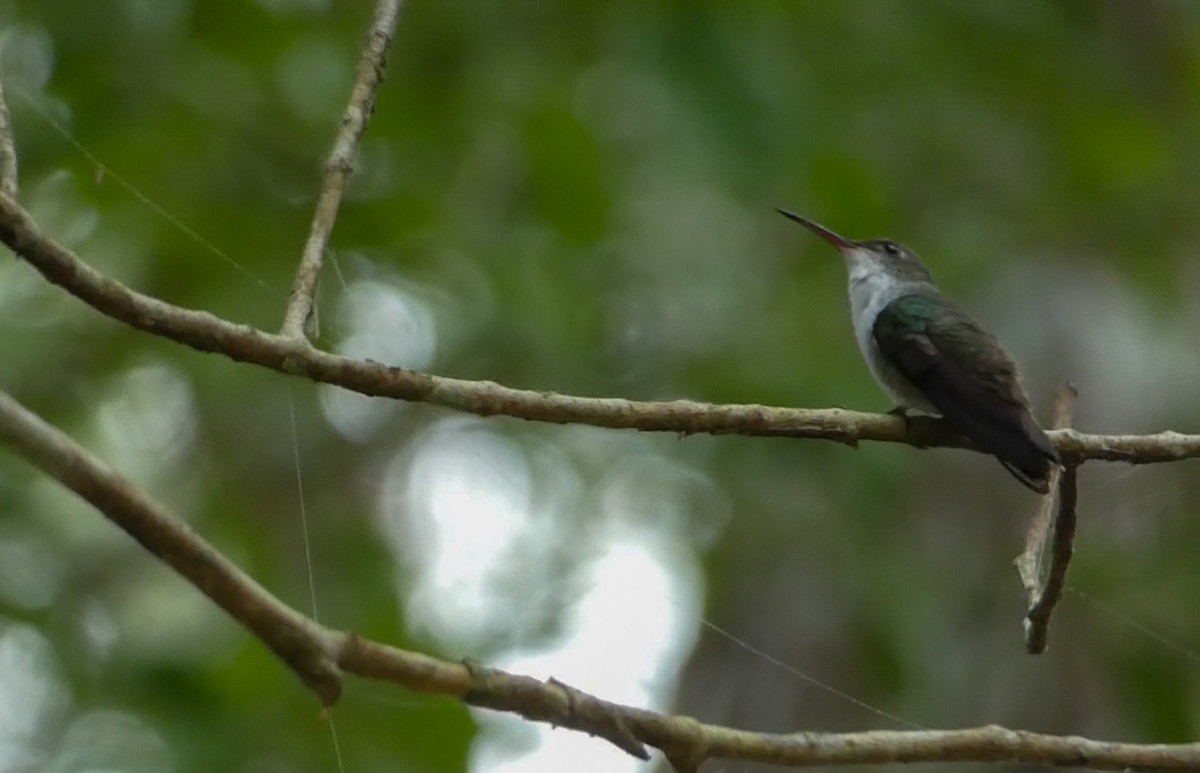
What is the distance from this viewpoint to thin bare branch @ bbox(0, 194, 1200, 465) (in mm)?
2516

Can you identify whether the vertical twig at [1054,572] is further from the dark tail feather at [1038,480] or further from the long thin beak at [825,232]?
the long thin beak at [825,232]

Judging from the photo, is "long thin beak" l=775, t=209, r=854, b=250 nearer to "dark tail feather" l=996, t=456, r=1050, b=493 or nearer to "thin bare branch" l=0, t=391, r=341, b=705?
"dark tail feather" l=996, t=456, r=1050, b=493

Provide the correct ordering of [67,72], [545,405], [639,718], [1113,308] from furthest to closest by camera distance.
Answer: [1113,308]
[67,72]
[545,405]
[639,718]

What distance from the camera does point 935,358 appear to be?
15.6 feet

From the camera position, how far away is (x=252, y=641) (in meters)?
4.85

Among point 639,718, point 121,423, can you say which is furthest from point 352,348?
point 639,718

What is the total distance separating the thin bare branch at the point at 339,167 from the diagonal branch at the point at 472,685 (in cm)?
85

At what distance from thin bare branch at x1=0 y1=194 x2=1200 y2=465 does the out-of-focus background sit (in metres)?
1.56

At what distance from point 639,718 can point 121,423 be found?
5.08 m

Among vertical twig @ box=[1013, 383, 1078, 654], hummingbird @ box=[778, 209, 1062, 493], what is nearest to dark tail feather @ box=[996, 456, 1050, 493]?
hummingbird @ box=[778, 209, 1062, 493]

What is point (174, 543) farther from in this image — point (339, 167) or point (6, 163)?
point (339, 167)

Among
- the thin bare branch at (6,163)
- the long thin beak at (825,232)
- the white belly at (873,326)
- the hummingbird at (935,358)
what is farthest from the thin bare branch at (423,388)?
Result: the long thin beak at (825,232)

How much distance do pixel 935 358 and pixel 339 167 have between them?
7.48 feet

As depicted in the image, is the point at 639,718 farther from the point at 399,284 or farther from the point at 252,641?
the point at 399,284
